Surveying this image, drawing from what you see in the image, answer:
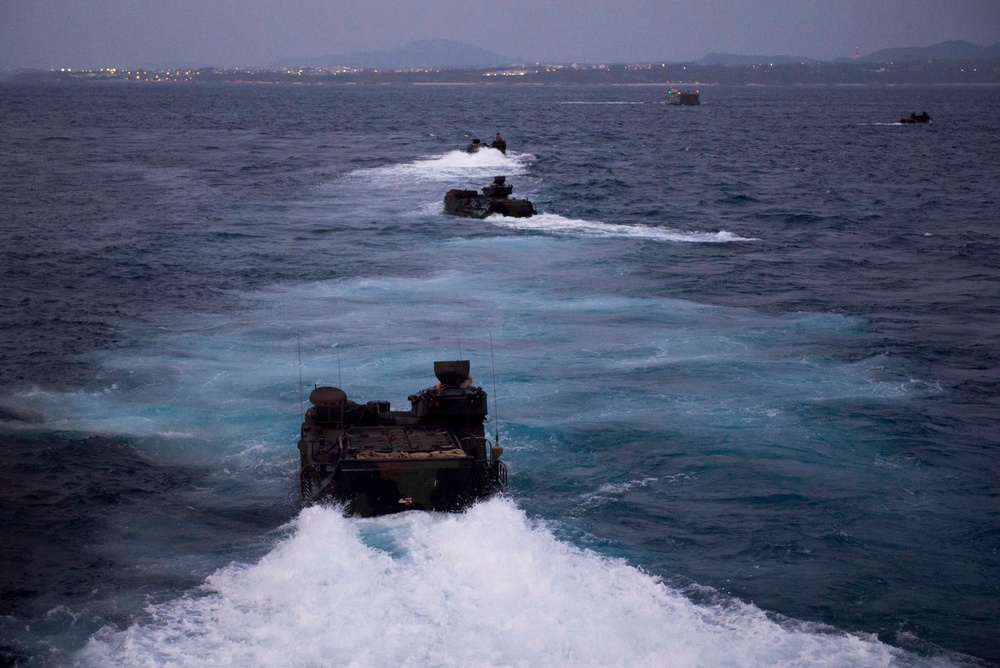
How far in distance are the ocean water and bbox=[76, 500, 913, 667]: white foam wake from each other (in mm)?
61

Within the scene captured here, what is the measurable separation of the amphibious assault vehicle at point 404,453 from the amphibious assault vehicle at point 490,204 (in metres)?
33.7

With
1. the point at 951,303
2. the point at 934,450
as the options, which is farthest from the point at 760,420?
the point at 951,303

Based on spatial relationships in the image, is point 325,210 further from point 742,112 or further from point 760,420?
point 742,112

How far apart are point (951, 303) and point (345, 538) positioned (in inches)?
1084

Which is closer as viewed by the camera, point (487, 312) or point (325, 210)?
point (487, 312)

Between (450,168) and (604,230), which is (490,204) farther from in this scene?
(450,168)

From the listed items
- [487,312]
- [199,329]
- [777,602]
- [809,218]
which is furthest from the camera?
[809,218]

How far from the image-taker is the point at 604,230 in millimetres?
53625

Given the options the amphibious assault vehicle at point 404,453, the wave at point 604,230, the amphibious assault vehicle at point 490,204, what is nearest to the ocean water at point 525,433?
the wave at point 604,230

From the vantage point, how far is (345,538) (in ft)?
61.1

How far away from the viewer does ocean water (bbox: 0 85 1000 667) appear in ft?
54.9

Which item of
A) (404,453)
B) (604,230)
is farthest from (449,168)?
(404,453)

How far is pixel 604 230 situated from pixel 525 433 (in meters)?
29.5

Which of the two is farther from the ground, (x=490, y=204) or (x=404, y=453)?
(x=490, y=204)
